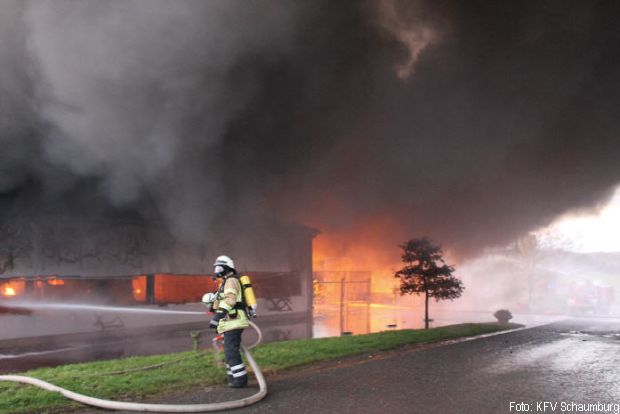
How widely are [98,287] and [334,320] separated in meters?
8.19

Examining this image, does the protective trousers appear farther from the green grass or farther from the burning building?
the burning building

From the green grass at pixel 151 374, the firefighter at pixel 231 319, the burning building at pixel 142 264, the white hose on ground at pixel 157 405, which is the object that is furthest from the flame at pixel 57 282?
the firefighter at pixel 231 319

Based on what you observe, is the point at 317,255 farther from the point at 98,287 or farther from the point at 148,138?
the point at 148,138

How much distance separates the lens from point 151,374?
6.24m

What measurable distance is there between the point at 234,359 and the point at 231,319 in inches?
17.6

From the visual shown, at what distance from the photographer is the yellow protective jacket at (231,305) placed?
5.57 meters

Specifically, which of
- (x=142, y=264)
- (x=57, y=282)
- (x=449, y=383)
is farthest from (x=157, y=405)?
(x=57, y=282)

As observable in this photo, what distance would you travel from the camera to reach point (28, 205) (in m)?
13.1

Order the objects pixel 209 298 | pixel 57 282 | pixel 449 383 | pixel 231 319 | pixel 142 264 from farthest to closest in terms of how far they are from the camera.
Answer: pixel 142 264 < pixel 57 282 < pixel 449 383 < pixel 231 319 < pixel 209 298

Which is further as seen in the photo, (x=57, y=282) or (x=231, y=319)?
(x=57, y=282)

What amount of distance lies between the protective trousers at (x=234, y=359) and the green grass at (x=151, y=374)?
41 cm

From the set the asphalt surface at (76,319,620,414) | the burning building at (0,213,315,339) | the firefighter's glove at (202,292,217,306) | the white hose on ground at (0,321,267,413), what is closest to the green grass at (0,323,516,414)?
the white hose on ground at (0,321,267,413)

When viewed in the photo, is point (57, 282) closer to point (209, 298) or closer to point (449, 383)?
point (209, 298)

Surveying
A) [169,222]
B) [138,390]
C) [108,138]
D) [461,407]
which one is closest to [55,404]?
[138,390]
